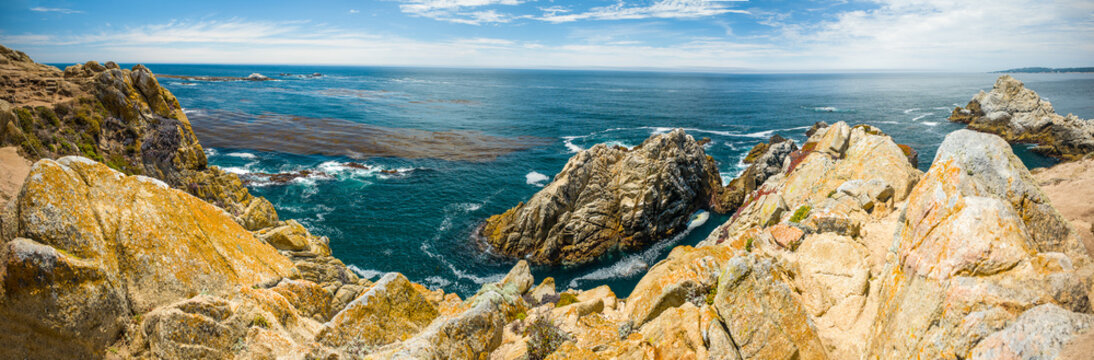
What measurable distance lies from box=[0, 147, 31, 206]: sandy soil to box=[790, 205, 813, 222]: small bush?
25237 mm

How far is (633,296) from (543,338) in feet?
17.4

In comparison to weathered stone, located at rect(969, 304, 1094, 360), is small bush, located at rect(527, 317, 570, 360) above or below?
below

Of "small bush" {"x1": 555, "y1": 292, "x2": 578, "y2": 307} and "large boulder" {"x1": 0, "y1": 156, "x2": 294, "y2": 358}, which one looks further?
"small bush" {"x1": 555, "y1": 292, "x2": 578, "y2": 307}

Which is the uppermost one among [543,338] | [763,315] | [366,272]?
[763,315]

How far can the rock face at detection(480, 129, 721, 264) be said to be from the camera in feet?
127

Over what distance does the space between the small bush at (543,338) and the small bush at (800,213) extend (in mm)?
12295

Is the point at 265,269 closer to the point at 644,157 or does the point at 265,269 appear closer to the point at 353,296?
the point at 353,296

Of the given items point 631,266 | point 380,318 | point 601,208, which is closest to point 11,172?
point 380,318

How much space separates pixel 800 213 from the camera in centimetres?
1909

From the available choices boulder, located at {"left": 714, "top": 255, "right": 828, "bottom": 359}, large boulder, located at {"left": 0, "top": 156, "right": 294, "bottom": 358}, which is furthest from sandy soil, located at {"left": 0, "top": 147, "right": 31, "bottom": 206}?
boulder, located at {"left": 714, "top": 255, "right": 828, "bottom": 359}

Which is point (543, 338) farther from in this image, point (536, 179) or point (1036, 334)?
point (536, 179)

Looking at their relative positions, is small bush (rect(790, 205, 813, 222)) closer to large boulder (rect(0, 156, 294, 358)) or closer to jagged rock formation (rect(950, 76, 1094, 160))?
large boulder (rect(0, 156, 294, 358))

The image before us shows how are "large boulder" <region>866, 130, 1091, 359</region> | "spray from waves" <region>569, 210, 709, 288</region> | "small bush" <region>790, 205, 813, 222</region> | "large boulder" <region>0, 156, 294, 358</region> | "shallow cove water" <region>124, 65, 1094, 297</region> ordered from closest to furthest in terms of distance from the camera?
"large boulder" <region>866, 130, 1091, 359</region> → "large boulder" <region>0, 156, 294, 358</region> → "small bush" <region>790, 205, 813, 222</region> → "spray from waves" <region>569, 210, 709, 288</region> → "shallow cove water" <region>124, 65, 1094, 297</region>

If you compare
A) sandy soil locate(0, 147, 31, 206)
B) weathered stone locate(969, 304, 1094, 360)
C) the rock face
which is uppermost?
sandy soil locate(0, 147, 31, 206)
